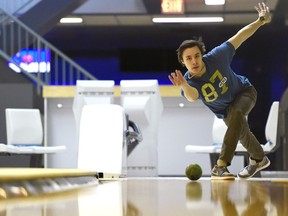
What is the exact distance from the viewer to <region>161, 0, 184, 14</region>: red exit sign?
11125mm

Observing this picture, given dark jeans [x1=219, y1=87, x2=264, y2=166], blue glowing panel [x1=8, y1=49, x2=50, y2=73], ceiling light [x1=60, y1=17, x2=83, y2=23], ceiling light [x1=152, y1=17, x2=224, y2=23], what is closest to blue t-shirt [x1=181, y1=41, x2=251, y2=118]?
dark jeans [x1=219, y1=87, x2=264, y2=166]

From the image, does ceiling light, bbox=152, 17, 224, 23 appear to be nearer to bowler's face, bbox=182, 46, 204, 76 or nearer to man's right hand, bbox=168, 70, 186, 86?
bowler's face, bbox=182, 46, 204, 76

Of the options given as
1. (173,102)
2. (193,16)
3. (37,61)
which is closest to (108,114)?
(173,102)

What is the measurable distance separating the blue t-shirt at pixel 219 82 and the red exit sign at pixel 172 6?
6877mm

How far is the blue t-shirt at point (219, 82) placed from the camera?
4.12 meters

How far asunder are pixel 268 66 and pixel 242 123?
23.4ft

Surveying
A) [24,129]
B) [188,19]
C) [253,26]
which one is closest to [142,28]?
[188,19]

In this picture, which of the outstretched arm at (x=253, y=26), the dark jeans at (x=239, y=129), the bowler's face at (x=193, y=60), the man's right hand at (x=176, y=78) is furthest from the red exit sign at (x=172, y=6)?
the man's right hand at (x=176, y=78)

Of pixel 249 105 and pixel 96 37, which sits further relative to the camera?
pixel 96 37

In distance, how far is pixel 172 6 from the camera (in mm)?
11164

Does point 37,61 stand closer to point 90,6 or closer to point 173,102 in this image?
point 90,6

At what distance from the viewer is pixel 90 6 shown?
11539 millimetres

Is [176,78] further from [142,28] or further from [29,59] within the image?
[142,28]

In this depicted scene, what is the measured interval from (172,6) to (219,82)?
23.6 feet
